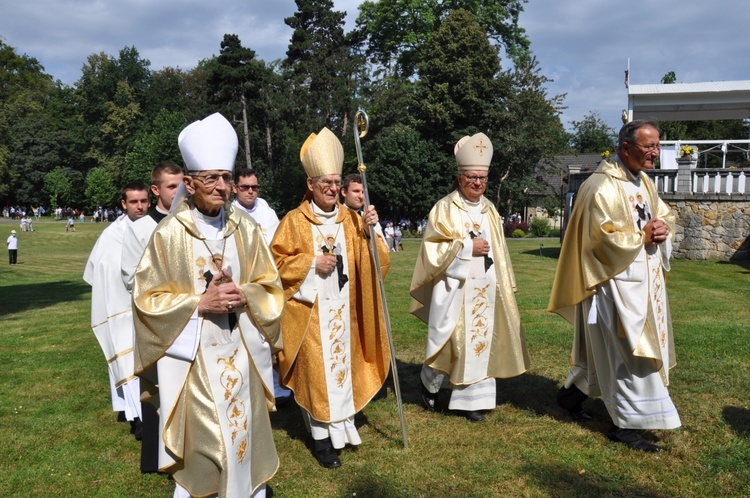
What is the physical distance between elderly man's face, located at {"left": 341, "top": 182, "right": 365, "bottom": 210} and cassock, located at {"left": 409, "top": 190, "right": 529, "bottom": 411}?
916mm

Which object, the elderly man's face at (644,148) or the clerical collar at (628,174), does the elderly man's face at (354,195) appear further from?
the elderly man's face at (644,148)

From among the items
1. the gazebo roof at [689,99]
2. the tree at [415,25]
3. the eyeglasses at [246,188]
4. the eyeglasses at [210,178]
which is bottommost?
the eyeglasses at [210,178]

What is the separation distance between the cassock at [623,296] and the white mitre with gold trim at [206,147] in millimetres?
3281

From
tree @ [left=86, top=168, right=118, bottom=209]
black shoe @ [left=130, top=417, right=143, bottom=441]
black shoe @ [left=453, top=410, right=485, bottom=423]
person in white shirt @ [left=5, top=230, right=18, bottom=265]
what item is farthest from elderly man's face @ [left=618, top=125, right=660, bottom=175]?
tree @ [left=86, top=168, right=118, bottom=209]

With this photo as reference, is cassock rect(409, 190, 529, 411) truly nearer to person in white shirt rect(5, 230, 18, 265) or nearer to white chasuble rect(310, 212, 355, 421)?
white chasuble rect(310, 212, 355, 421)

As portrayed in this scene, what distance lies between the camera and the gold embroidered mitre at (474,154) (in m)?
6.36

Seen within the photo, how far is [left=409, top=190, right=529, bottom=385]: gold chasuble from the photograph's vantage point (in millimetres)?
6277

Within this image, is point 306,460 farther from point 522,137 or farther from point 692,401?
point 522,137

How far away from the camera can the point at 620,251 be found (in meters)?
5.29

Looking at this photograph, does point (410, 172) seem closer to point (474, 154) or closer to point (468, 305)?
point (474, 154)

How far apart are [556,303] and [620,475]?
1705mm

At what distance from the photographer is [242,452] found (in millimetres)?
3812

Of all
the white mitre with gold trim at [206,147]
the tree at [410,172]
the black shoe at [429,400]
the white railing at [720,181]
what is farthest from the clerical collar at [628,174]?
the tree at [410,172]

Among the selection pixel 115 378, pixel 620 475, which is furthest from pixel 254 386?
pixel 620 475
